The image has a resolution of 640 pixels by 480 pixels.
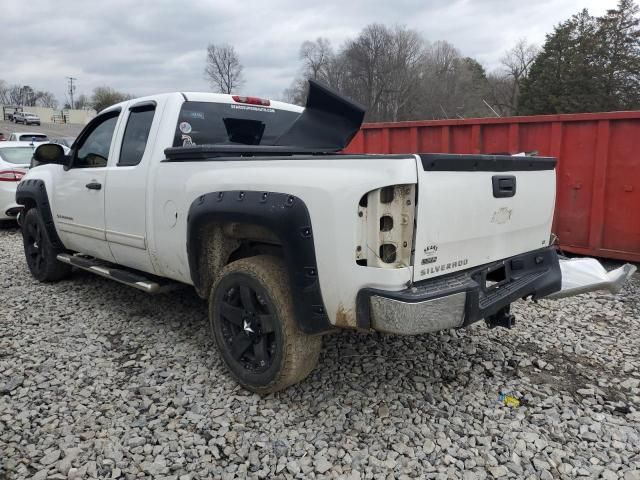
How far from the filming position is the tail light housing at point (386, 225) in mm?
2498

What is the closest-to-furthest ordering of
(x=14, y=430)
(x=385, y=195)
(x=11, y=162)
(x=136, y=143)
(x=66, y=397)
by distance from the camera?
1. (x=385, y=195)
2. (x=14, y=430)
3. (x=66, y=397)
4. (x=136, y=143)
5. (x=11, y=162)

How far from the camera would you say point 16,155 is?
32.3 ft

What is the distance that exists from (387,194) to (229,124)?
6.96ft

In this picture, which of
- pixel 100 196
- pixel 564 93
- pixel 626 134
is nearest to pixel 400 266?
pixel 100 196

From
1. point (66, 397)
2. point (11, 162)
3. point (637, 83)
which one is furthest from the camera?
point (637, 83)

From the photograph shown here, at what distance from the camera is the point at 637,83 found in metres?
35.8

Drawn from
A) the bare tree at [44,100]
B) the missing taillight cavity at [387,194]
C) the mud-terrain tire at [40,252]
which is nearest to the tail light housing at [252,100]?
the missing taillight cavity at [387,194]

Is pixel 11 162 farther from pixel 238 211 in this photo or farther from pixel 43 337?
pixel 238 211

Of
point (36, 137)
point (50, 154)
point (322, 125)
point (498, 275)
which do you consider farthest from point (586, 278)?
point (36, 137)

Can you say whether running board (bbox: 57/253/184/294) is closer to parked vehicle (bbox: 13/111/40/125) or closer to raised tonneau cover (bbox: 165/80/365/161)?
raised tonneau cover (bbox: 165/80/365/161)

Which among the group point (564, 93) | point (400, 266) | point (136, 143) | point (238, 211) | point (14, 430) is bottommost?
point (14, 430)

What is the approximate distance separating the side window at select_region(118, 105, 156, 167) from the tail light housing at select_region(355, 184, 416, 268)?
2261mm

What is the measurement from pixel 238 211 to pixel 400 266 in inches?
38.7

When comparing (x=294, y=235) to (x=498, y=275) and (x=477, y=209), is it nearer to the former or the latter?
(x=477, y=209)
